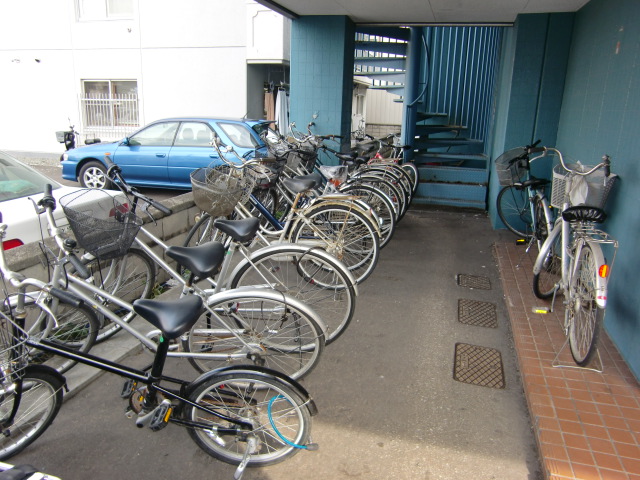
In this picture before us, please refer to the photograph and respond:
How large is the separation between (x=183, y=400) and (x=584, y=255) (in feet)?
9.24

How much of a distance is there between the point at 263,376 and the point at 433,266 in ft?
11.8

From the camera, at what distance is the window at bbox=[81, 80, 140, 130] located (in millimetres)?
13477

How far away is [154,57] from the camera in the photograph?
510 inches

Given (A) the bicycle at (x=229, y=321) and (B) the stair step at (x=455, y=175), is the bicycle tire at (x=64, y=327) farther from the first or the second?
(B) the stair step at (x=455, y=175)

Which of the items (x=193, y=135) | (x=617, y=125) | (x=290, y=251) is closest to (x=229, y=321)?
(x=290, y=251)

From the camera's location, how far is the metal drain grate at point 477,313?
4156 mm

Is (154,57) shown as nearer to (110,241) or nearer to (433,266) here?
(433,266)

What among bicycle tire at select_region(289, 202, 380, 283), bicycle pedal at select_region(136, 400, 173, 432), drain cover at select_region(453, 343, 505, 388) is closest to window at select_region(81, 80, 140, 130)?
bicycle tire at select_region(289, 202, 380, 283)

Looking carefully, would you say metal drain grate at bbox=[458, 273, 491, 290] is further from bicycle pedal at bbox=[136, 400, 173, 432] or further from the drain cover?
bicycle pedal at bbox=[136, 400, 173, 432]

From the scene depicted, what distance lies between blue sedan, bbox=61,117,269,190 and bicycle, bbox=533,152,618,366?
5.09 meters

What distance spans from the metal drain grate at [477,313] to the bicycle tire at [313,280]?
44.2 inches

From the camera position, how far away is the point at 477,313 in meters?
4.33

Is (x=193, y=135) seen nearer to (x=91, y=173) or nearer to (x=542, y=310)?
(x=91, y=173)

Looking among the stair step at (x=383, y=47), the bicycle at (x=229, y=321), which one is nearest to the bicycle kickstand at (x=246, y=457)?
the bicycle at (x=229, y=321)
